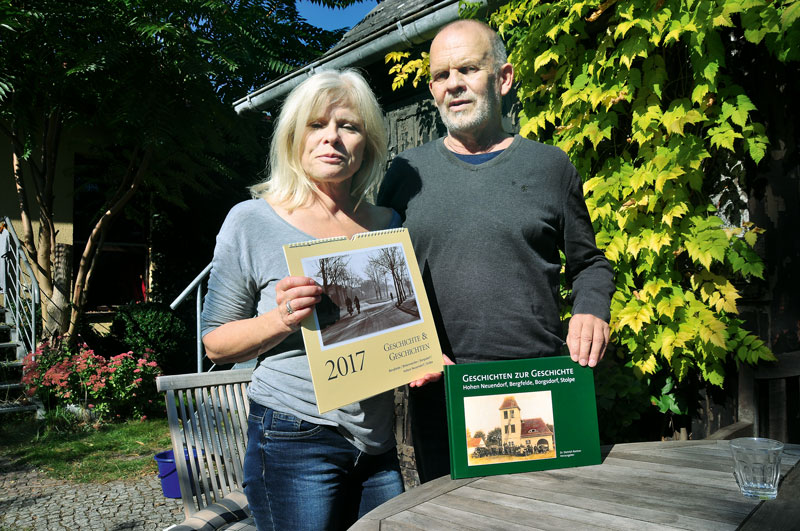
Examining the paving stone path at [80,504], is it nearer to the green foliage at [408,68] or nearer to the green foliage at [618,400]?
the green foliage at [618,400]

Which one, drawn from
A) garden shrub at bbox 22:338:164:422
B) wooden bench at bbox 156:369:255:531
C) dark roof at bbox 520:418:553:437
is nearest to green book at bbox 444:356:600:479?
dark roof at bbox 520:418:553:437

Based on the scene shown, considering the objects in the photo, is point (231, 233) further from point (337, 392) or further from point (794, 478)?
point (794, 478)

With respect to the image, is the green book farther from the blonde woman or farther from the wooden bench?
the wooden bench

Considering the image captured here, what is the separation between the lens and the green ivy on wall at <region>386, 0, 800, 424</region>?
8.95ft

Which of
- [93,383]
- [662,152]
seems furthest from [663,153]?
[93,383]

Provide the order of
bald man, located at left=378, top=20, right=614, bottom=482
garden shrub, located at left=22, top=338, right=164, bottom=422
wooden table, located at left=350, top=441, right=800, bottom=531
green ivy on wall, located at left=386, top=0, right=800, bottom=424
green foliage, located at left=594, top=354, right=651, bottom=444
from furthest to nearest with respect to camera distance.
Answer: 1. garden shrub, located at left=22, top=338, right=164, bottom=422
2. green foliage, located at left=594, top=354, right=651, bottom=444
3. green ivy on wall, located at left=386, top=0, right=800, bottom=424
4. bald man, located at left=378, top=20, right=614, bottom=482
5. wooden table, located at left=350, top=441, right=800, bottom=531

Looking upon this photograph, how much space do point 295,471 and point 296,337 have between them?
32cm

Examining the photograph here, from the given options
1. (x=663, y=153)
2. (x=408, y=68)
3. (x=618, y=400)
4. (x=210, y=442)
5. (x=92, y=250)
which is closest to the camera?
(x=210, y=442)

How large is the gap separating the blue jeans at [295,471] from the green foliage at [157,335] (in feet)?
21.5

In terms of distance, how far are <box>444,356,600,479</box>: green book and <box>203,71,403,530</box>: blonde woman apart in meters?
0.22

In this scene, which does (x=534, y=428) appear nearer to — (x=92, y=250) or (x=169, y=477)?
(x=169, y=477)

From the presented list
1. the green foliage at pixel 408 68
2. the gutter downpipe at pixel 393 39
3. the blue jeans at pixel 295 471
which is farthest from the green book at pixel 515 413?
the green foliage at pixel 408 68

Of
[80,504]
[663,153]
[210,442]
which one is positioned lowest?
[80,504]

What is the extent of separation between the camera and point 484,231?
1699mm
